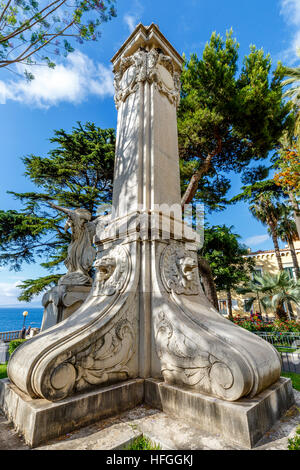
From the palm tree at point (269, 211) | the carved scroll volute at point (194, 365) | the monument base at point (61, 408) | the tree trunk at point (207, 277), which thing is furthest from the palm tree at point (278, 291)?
the monument base at point (61, 408)

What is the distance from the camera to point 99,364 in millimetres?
2443

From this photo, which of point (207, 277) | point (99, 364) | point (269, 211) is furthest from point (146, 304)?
point (269, 211)

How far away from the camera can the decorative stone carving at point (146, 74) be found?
4492 millimetres

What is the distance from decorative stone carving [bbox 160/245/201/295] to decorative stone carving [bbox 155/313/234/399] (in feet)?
1.55

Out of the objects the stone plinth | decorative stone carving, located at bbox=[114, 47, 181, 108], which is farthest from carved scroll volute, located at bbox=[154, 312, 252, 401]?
decorative stone carving, located at bbox=[114, 47, 181, 108]

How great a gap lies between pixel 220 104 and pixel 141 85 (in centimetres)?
659

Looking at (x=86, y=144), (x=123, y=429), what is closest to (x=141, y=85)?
(x=123, y=429)

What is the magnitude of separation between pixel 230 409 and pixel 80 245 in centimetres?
452

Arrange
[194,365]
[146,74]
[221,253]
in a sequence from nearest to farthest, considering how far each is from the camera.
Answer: [194,365] < [146,74] < [221,253]

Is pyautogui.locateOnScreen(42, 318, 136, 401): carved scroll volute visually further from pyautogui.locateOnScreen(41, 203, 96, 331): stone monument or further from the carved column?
pyautogui.locateOnScreen(41, 203, 96, 331): stone monument

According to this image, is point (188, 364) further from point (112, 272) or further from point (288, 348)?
point (288, 348)

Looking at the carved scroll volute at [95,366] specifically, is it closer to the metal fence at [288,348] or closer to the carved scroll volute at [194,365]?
the carved scroll volute at [194,365]

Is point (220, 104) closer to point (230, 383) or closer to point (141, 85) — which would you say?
point (141, 85)

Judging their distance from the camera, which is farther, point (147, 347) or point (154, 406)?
point (147, 347)
